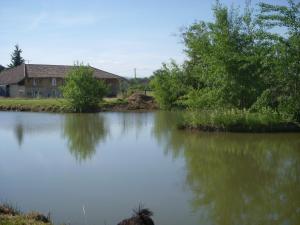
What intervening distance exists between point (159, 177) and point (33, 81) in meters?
51.0

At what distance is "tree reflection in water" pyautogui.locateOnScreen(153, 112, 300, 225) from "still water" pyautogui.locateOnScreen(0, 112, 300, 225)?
0.9 inches

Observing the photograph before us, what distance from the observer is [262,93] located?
922 inches

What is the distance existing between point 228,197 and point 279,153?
7.81 m

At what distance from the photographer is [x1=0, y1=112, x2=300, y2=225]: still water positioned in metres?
9.61

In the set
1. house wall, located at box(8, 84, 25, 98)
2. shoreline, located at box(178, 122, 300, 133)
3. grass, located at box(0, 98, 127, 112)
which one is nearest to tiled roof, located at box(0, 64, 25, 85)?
house wall, located at box(8, 84, 25, 98)

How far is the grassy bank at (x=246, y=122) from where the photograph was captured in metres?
24.4

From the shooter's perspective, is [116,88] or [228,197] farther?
[116,88]

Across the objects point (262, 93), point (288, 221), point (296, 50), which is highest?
point (296, 50)

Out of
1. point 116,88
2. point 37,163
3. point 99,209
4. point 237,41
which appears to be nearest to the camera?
point 99,209

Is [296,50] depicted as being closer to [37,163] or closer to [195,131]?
[195,131]

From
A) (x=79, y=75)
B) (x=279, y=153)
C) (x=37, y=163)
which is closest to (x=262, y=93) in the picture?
(x=279, y=153)

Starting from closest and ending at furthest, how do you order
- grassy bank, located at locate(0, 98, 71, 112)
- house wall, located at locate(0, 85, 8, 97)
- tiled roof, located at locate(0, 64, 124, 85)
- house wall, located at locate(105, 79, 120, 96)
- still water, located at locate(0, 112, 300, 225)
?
still water, located at locate(0, 112, 300, 225) < grassy bank, located at locate(0, 98, 71, 112) < tiled roof, located at locate(0, 64, 124, 85) < house wall, located at locate(0, 85, 8, 97) < house wall, located at locate(105, 79, 120, 96)

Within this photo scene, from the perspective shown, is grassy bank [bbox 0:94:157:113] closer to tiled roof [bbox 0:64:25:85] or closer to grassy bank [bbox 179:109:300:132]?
tiled roof [bbox 0:64:25:85]

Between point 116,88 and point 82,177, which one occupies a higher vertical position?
point 116,88
